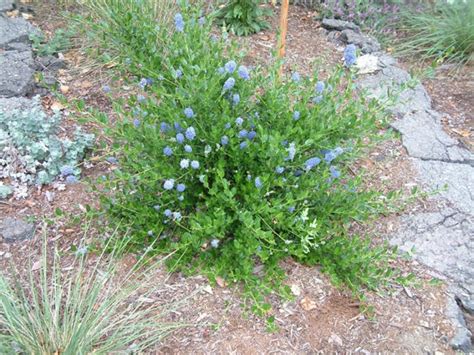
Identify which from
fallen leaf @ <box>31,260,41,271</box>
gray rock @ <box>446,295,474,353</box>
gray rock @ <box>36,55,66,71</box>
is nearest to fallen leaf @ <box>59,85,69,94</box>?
gray rock @ <box>36,55,66,71</box>

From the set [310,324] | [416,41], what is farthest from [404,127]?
[310,324]

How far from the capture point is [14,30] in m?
4.14

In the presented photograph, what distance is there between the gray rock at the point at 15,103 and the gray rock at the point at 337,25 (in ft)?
9.11

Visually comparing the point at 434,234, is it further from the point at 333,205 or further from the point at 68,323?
the point at 68,323

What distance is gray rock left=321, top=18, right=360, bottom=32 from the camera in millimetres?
4750

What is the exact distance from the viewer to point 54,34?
429 centimetres

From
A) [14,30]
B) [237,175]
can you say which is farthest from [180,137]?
[14,30]

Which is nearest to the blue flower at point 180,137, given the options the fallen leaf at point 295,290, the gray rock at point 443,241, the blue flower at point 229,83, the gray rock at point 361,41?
the blue flower at point 229,83

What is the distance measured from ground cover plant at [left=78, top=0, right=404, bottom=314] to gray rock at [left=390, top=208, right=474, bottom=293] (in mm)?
318

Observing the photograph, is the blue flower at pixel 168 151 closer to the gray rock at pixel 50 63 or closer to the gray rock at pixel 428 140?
the gray rock at pixel 428 140

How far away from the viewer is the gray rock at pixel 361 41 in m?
4.55

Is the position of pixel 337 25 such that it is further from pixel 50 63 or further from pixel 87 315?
pixel 87 315

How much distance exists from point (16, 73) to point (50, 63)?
0.34 metres

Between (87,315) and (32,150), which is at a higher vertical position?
(87,315)
